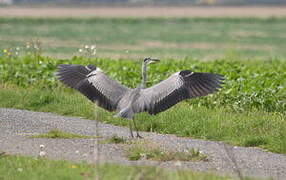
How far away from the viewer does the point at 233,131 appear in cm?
1149

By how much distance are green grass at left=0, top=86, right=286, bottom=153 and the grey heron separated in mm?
880

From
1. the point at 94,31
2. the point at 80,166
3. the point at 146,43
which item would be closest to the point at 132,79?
the point at 80,166

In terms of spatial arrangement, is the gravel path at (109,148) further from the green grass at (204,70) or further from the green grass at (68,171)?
the green grass at (204,70)

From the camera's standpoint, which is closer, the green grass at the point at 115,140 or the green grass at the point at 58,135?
the green grass at the point at 115,140

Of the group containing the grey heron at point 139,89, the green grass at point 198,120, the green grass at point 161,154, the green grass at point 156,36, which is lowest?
the green grass at point 156,36

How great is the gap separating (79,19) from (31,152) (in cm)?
5508

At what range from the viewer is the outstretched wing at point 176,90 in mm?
10578

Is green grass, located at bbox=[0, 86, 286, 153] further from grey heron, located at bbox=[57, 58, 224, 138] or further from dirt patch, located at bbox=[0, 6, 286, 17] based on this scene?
dirt patch, located at bbox=[0, 6, 286, 17]

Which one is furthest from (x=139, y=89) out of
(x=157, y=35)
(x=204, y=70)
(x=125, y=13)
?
(x=125, y=13)

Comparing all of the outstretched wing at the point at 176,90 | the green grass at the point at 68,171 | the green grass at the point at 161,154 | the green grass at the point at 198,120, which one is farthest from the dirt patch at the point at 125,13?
the green grass at the point at 68,171

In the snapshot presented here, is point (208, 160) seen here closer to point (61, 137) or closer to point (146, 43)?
point (61, 137)

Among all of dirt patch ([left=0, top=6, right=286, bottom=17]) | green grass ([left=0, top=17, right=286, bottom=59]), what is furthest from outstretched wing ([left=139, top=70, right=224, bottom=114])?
dirt patch ([left=0, top=6, right=286, bottom=17])

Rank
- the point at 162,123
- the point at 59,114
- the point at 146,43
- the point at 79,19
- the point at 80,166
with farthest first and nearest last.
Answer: the point at 79,19
the point at 146,43
the point at 59,114
the point at 162,123
the point at 80,166

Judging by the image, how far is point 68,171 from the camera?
8.22 metres
